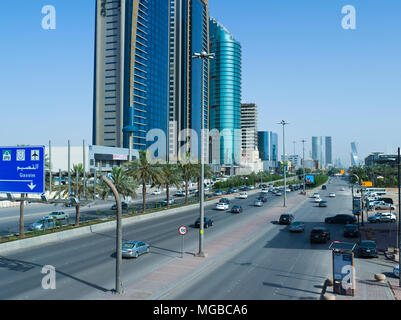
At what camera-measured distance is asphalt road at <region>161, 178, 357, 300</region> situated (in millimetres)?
17922

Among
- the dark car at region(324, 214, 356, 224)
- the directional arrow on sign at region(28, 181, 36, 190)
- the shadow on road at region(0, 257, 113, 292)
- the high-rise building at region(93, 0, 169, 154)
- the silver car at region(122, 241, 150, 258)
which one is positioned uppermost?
the high-rise building at region(93, 0, 169, 154)

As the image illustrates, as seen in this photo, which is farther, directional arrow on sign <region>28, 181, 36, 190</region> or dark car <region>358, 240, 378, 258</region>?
dark car <region>358, 240, 378, 258</region>

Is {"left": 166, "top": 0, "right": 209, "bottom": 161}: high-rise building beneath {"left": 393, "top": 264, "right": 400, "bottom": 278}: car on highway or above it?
above

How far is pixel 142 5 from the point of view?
14062 centimetres

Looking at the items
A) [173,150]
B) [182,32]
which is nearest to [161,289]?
[173,150]

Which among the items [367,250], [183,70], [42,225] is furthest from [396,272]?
[183,70]

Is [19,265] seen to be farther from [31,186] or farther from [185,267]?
[185,267]

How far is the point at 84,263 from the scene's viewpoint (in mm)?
23688

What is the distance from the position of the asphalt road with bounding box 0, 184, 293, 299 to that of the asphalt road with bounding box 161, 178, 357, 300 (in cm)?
430

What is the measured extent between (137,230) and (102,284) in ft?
59.9

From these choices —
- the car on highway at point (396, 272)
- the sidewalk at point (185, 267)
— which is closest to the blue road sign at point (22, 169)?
the sidewalk at point (185, 267)

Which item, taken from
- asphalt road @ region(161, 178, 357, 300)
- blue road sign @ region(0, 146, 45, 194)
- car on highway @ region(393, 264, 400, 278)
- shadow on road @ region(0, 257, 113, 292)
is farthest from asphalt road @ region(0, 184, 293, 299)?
car on highway @ region(393, 264, 400, 278)

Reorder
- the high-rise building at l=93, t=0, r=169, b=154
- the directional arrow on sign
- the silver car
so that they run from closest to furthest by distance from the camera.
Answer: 1. the directional arrow on sign
2. the silver car
3. the high-rise building at l=93, t=0, r=169, b=154

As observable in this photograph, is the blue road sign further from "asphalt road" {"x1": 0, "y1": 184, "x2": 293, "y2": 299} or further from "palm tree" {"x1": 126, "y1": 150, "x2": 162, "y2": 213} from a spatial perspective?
"palm tree" {"x1": 126, "y1": 150, "x2": 162, "y2": 213}
